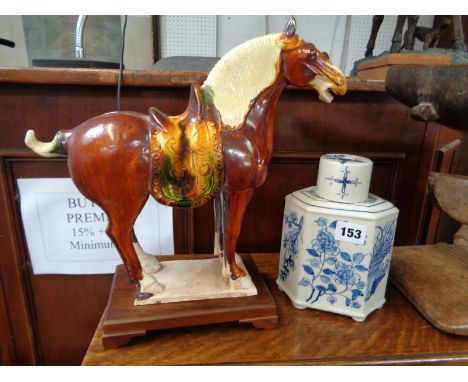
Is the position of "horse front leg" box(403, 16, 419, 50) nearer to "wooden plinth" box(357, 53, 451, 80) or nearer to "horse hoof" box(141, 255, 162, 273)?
"wooden plinth" box(357, 53, 451, 80)

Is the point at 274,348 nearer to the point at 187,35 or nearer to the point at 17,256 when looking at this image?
the point at 17,256

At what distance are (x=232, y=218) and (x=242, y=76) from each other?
203mm

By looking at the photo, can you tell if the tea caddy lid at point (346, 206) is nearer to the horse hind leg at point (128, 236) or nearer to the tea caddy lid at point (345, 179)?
the tea caddy lid at point (345, 179)

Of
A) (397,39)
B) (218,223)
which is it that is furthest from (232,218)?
(397,39)

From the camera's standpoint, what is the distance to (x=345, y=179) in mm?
473

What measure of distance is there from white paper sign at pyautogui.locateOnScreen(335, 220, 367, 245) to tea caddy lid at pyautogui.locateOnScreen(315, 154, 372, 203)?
0.13ft

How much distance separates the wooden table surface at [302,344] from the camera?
0.43 m

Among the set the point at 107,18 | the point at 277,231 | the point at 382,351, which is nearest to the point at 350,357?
the point at 382,351

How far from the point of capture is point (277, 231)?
73 cm

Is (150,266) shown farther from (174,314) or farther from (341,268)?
(341,268)

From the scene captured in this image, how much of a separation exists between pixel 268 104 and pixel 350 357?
1.25 feet

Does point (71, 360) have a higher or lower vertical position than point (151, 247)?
lower

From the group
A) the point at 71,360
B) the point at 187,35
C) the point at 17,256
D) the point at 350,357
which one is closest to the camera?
the point at 350,357

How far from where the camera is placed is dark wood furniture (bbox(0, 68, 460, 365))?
22.7 inches
